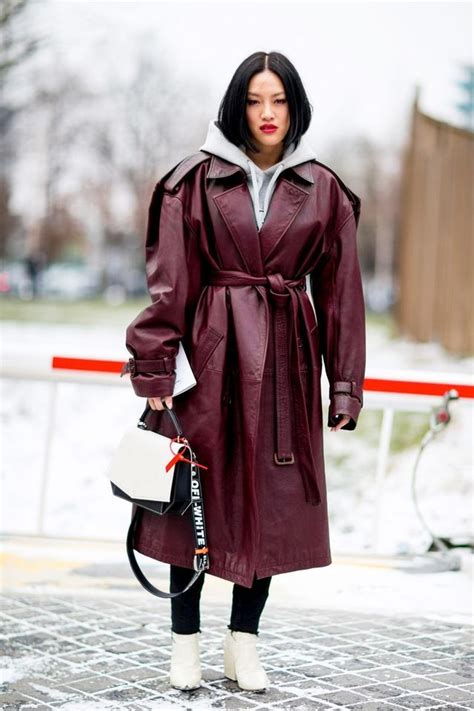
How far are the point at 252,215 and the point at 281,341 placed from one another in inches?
15.3

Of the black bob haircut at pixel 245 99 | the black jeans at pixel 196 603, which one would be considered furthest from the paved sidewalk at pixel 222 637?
the black bob haircut at pixel 245 99

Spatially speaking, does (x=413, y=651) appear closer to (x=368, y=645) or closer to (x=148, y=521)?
(x=368, y=645)

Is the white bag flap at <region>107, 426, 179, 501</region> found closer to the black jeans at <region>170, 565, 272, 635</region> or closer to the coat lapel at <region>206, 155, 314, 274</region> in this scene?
the black jeans at <region>170, 565, 272, 635</region>

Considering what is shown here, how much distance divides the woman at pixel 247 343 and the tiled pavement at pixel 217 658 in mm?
161

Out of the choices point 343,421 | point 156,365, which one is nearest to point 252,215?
point 156,365

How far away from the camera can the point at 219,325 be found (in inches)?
135

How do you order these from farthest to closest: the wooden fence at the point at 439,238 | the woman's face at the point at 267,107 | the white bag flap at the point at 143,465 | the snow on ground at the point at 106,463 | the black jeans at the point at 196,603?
the wooden fence at the point at 439,238 → the snow on ground at the point at 106,463 → the black jeans at the point at 196,603 → the woman's face at the point at 267,107 → the white bag flap at the point at 143,465

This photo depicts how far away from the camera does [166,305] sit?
337 cm

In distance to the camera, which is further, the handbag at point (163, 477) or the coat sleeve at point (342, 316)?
the coat sleeve at point (342, 316)

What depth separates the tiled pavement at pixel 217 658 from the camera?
11.4ft

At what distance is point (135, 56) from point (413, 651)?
721 inches

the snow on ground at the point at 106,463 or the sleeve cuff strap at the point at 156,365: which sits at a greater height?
the sleeve cuff strap at the point at 156,365

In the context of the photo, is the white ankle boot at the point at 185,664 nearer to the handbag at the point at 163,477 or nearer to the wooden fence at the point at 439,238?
the handbag at the point at 163,477

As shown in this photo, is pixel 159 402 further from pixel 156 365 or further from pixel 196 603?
pixel 196 603
